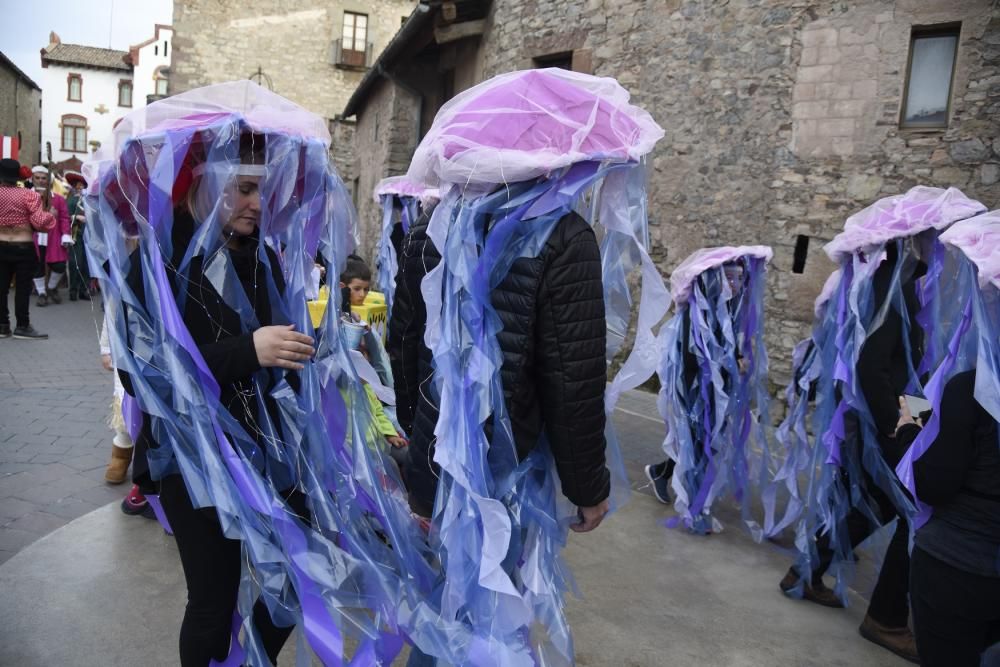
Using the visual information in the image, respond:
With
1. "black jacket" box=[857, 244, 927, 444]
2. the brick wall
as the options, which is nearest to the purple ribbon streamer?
"black jacket" box=[857, 244, 927, 444]

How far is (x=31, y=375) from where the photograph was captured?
6.36 meters

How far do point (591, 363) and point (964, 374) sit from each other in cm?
111

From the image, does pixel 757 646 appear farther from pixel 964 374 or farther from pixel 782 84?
pixel 782 84

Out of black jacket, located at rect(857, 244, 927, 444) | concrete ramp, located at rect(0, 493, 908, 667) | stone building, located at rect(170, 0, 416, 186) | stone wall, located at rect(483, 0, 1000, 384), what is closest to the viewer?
concrete ramp, located at rect(0, 493, 908, 667)

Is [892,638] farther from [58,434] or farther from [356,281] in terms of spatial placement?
[58,434]

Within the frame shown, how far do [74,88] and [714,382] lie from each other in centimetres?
5504

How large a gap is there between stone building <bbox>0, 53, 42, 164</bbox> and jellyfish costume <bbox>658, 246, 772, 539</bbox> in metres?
34.3

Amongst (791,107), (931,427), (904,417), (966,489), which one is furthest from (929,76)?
(966,489)

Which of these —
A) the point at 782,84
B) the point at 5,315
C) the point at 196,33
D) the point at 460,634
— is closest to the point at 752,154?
the point at 782,84

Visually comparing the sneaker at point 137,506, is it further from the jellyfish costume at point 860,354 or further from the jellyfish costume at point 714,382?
the jellyfish costume at point 860,354

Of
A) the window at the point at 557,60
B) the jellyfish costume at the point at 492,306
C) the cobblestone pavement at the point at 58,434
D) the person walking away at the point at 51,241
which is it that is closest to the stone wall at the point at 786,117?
the window at the point at 557,60

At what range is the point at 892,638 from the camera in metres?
A: 3.09

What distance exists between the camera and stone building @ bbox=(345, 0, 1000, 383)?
661cm

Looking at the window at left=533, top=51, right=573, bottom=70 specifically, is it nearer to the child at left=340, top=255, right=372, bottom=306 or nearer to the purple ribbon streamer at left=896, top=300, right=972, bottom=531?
the child at left=340, top=255, right=372, bottom=306
